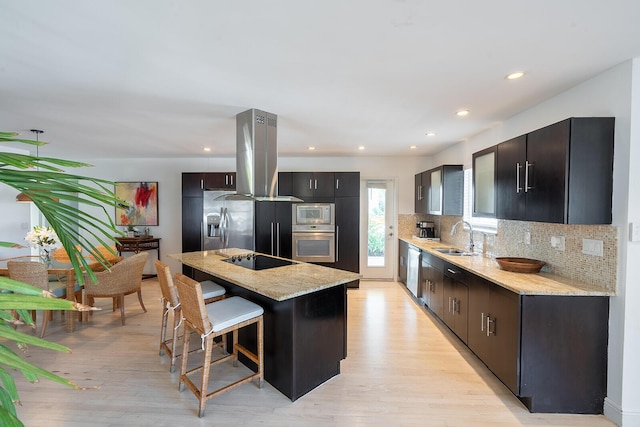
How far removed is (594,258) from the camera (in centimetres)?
213

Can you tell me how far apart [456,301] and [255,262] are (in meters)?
2.13

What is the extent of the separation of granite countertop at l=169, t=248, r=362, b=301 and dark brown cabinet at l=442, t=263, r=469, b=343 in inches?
48.1

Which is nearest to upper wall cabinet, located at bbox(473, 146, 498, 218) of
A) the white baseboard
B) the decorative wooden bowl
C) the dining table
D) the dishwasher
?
the decorative wooden bowl

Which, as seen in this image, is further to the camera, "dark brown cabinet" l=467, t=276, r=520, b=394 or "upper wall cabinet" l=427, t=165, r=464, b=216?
"upper wall cabinet" l=427, t=165, r=464, b=216

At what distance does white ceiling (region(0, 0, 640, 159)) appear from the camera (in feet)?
4.74

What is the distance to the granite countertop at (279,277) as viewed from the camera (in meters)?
2.08

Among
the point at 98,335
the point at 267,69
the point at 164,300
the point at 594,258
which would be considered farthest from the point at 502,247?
the point at 98,335

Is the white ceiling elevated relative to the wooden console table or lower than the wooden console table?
elevated

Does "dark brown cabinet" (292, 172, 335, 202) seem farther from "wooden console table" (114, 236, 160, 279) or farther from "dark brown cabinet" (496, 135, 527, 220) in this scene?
"wooden console table" (114, 236, 160, 279)

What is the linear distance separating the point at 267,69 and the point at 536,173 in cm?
219

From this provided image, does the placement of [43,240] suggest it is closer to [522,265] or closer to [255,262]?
[255,262]

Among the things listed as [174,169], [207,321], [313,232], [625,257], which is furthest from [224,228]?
[625,257]

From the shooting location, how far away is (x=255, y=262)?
3.03m

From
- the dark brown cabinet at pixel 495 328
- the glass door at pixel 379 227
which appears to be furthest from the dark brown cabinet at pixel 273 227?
the dark brown cabinet at pixel 495 328
